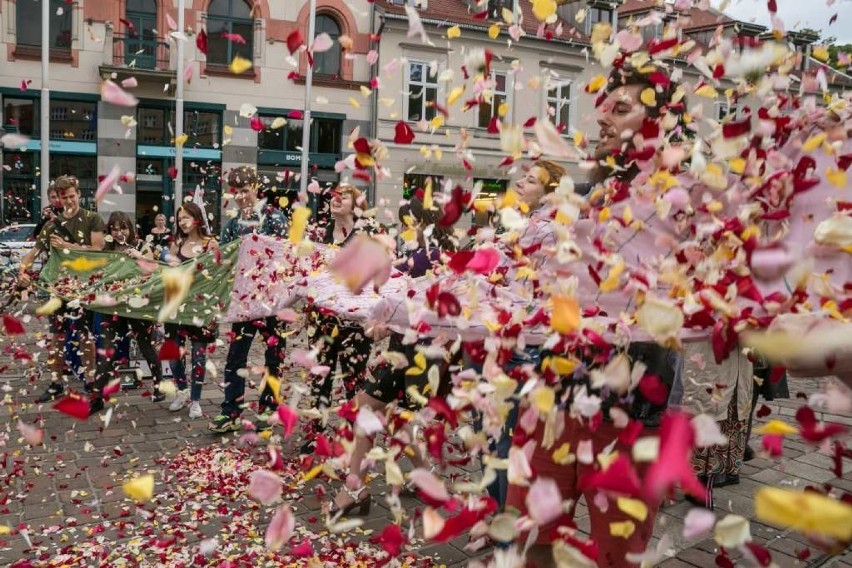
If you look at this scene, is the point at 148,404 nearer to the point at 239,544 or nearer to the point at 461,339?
the point at 239,544

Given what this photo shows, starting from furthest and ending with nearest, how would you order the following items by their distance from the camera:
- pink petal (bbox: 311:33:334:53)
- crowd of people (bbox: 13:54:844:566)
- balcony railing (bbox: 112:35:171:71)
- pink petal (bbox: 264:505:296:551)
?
balcony railing (bbox: 112:35:171:71), pink petal (bbox: 311:33:334:53), pink petal (bbox: 264:505:296:551), crowd of people (bbox: 13:54:844:566)

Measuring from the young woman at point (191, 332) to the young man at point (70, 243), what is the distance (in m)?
0.89

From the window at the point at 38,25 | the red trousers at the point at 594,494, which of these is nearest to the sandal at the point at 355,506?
the red trousers at the point at 594,494

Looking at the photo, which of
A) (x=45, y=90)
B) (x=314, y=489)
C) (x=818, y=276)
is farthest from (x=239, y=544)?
(x=45, y=90)

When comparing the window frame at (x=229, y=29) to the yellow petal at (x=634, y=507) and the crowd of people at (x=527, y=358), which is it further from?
the yellow petal at (x=634, y=507)

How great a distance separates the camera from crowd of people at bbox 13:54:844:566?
223 cm

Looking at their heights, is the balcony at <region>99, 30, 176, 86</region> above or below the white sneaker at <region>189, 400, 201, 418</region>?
above

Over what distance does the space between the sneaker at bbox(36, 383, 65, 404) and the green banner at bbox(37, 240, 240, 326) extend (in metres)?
0.87

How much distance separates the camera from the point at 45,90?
1947 cm

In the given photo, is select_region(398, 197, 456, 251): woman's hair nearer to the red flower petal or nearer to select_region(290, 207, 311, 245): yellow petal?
select_region(290, 207, 311, 245): yellow petal

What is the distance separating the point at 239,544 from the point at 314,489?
994 mm

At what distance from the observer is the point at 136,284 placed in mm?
7117

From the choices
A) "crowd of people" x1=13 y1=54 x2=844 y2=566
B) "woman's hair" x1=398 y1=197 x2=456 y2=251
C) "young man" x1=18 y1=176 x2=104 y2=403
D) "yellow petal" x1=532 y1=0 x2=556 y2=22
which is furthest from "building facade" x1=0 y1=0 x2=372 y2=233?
"yellow petal" x1=532 y1=0 x2=556 y2=22

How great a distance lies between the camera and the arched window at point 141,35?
75.7 feet
